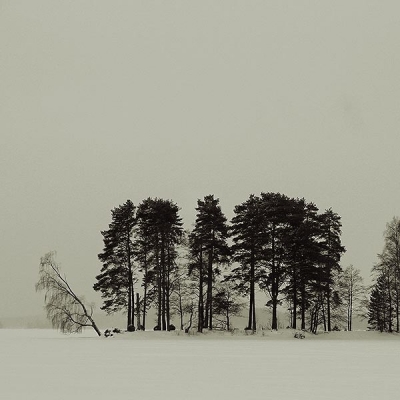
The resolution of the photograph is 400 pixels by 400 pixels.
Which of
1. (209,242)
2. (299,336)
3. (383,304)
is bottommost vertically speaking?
(299,336)

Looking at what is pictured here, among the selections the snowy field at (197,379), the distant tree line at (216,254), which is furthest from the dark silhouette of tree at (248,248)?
the snowy field at (197,379)

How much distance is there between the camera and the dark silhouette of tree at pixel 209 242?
60.7m

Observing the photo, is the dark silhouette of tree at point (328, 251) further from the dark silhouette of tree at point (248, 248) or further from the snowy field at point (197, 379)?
the snowy field at point (197, 379)

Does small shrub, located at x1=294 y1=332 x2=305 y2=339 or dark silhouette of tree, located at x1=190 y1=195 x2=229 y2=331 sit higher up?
dark silhouette of tree, located at x1=190 y1=195 x2=229 y2=331

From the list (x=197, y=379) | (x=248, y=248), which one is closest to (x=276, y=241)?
(x=248, y=248)

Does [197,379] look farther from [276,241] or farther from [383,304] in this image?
[383,304]

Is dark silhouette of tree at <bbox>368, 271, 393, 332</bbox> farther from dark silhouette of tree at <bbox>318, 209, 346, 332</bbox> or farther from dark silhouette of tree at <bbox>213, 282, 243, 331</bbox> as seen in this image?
dark silhouette of tree at <bbox>213, 282, 243, 331</bbox>

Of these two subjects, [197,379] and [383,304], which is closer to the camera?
[197,379]

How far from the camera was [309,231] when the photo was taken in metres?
62.8

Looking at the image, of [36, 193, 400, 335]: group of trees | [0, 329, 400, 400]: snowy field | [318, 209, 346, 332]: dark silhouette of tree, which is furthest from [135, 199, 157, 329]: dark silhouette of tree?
[0, 329, 400, 400]: snowy field

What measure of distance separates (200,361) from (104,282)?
4101cm

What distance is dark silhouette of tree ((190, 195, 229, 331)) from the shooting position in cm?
6072

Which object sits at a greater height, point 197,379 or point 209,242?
point 209,242

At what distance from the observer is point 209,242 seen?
6075 cm
